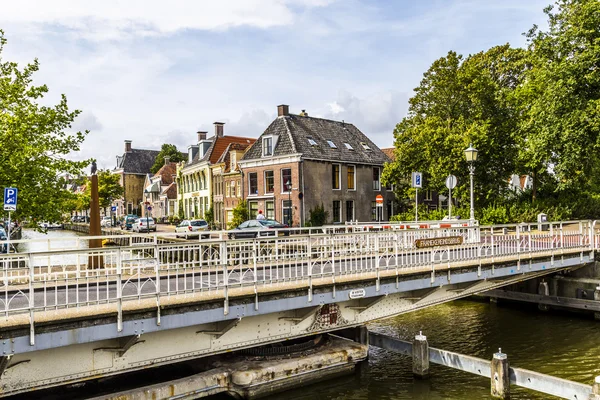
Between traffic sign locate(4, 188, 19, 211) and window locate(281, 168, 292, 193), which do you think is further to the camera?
window locate(281, 168, 292, 193)

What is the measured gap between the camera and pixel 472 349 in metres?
15.5

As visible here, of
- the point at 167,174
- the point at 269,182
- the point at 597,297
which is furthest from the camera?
the point at 167,174

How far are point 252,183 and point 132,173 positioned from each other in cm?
6290

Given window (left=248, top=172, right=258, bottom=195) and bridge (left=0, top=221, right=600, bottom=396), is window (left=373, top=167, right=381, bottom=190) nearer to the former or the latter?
window (left=248, top=172, right=258, bottom=195)

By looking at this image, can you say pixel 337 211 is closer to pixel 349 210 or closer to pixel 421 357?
pixel 349 210

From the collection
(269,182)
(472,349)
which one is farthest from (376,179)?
(472,349)

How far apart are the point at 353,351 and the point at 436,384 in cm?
224

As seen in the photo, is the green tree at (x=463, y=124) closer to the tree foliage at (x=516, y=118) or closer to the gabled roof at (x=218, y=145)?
the tree foliage at (x=516, y=118)

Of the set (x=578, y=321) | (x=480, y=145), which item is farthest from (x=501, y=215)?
(x=578, y=321)

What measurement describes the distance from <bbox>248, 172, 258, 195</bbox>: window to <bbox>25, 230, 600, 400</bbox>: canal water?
77.2 ft

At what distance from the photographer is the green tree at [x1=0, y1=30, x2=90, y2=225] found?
18906mm

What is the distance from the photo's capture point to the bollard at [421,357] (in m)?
12.7

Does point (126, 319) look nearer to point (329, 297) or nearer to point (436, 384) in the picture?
point (329, 297)

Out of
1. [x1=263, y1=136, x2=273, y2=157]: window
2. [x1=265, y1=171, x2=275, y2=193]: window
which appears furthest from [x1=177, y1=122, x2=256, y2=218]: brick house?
[x1=263, y1=136, x2=273, y2=157]: window
